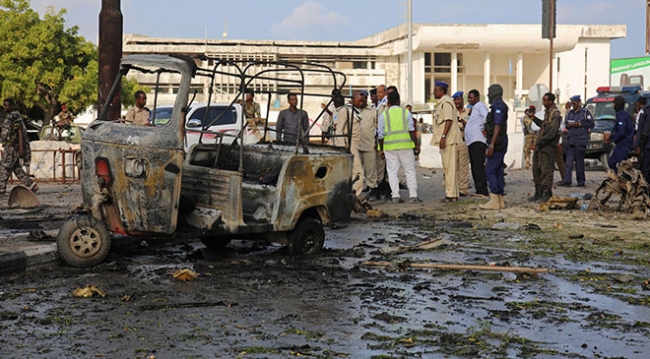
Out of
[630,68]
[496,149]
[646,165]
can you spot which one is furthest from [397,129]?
[630,68]

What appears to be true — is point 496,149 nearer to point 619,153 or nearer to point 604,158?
point 619,153

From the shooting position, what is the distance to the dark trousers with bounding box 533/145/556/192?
15.2m

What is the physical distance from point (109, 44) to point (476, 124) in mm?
6430

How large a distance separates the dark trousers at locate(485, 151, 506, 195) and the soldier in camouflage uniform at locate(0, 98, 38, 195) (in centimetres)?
756

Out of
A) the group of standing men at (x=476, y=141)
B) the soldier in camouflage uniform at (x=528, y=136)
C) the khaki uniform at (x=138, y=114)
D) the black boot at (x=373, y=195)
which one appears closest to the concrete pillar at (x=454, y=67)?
the soldier in camouflage uniform at (x=528, y=136)

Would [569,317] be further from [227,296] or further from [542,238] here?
[542,238]

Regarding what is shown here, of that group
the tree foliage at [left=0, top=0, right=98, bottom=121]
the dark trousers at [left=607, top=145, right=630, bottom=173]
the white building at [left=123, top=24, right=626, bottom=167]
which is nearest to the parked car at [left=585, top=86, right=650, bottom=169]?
the dark trousers at [left=607, top=145, right=630, bottom=173]

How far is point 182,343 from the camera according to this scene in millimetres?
5660

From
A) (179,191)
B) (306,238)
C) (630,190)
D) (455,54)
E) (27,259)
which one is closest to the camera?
(179,191)

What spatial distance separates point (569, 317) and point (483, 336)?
93cm

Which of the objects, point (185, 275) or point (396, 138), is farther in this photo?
point (396, 138)

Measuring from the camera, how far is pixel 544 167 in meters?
15.2

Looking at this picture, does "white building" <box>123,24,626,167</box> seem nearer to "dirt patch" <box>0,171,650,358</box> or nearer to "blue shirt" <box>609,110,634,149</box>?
"blue shirt" <box>609,110,634,149</box>

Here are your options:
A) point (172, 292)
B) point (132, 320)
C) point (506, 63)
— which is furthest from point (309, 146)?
point (506, 63)
